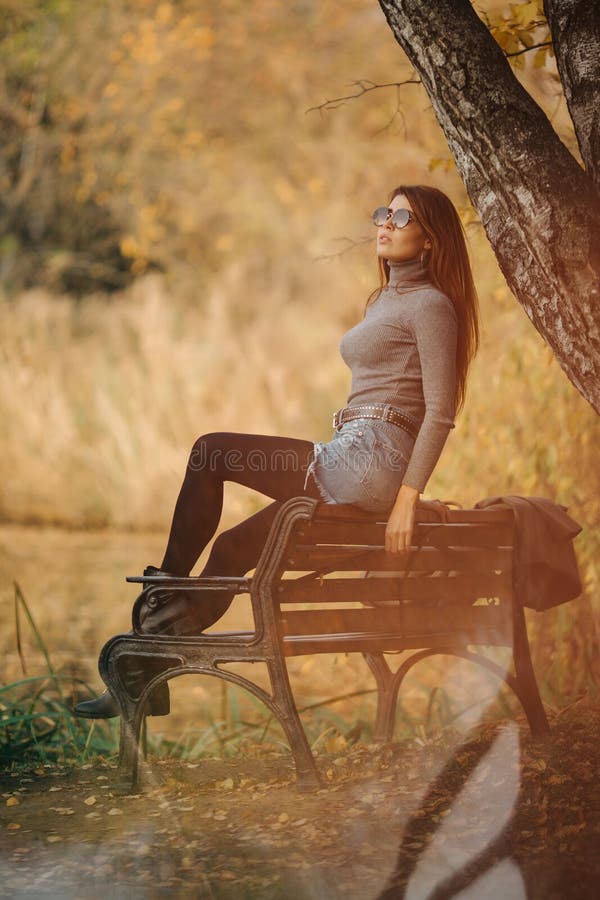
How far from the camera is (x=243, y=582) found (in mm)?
3271

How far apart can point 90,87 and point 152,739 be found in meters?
12.5

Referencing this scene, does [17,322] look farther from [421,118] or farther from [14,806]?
[14,806]

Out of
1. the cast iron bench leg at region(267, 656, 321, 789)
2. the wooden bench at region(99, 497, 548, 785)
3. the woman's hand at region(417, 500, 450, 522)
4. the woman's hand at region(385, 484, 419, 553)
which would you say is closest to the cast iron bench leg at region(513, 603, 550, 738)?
the wooden bench at region(99, 497, 548, 785)

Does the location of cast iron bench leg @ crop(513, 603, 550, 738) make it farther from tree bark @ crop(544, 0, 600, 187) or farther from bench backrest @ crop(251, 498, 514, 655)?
tree bark @ crop(544, 0, 600, 187)

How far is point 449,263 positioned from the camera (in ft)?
11.8

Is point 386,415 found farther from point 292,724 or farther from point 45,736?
point 45,736

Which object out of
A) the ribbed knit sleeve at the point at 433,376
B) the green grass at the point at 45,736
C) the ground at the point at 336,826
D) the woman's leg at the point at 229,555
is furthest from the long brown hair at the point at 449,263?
the green grass at the point at 45,736

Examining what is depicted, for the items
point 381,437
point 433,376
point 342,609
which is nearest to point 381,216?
point 433,376

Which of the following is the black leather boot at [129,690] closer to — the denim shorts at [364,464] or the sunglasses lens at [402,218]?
the denim shorts at [364,464]

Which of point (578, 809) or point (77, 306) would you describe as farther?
point (77, 306)

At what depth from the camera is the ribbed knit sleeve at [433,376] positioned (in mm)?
3338

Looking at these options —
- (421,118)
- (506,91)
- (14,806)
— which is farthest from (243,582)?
(421,118)

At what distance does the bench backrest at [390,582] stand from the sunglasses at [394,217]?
33.3 inches

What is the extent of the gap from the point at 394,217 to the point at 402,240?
0.23ft
